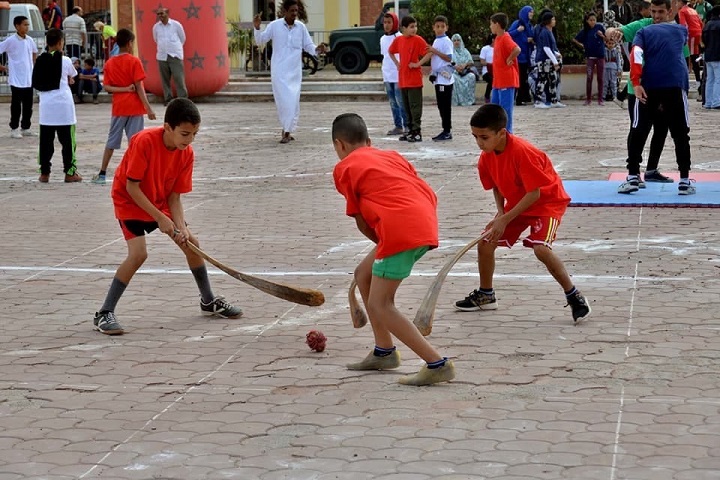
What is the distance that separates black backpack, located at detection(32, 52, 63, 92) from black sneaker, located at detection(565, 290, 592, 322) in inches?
318

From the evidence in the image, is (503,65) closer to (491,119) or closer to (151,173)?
(491,119)

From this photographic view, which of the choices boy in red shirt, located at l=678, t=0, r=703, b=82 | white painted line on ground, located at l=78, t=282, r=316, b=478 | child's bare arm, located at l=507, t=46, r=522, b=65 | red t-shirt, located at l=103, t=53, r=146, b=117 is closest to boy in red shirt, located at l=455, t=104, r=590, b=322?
white painted line on ground, located at l=78, t=282, r=316, b=478

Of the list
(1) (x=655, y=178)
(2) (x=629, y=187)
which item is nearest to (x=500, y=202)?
(2) (x=629, y=187)

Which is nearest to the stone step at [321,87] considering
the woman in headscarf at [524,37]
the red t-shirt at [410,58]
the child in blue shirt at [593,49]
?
the woman in headscarf at [524,37]

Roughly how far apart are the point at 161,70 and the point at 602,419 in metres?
19.8

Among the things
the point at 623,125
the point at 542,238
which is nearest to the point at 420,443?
the point at 542,238

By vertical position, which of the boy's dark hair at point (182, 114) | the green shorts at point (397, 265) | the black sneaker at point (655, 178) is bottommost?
the black sneaker at point (655, 178)

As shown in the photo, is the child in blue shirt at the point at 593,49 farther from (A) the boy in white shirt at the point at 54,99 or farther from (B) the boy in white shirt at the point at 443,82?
(A) the boy in white shirt at the point at 54,99

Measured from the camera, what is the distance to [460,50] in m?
25.1

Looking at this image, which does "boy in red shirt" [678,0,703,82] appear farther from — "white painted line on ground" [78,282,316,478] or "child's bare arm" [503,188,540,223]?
"white painted line on ground" [78,282,316,478]

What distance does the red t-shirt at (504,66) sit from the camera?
1638 cm

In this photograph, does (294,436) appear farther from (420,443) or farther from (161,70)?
(161,70)

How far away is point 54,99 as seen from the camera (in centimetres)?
1366

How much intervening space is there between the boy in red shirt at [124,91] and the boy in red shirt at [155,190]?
6115mm
